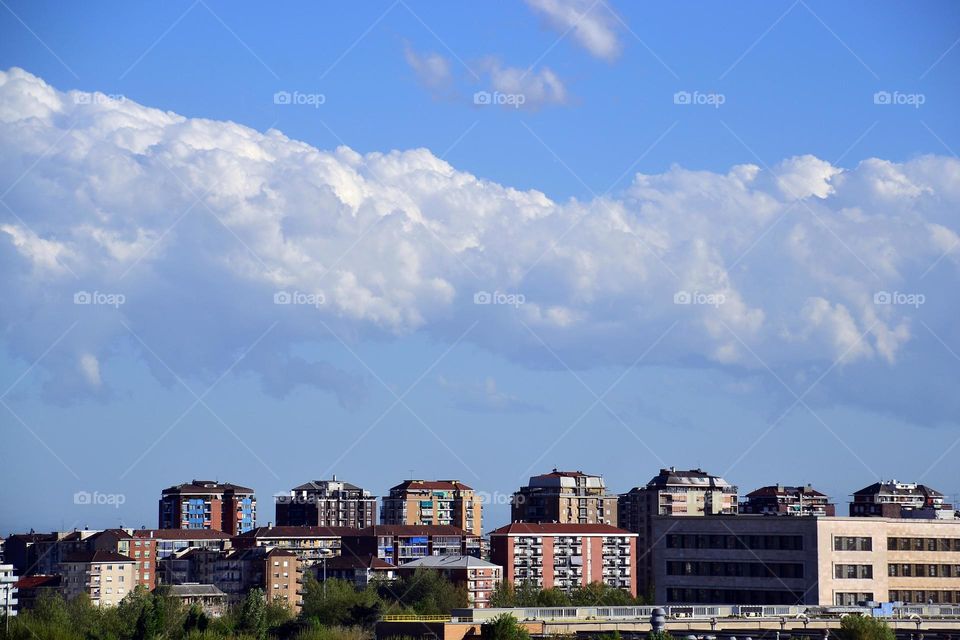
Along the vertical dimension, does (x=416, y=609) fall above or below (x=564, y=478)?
below

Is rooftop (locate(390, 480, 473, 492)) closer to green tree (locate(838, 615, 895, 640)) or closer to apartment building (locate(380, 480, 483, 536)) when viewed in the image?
apartment building (locate(380, 480, 483, 536))

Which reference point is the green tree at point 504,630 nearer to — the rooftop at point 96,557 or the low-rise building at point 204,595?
the low-rise building at point 204,595

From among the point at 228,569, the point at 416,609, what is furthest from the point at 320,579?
the point at 416,609

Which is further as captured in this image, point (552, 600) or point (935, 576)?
point (552, 600)

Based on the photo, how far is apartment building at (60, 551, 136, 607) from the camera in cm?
14638

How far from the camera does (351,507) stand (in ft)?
600

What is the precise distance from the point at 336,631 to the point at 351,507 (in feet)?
330

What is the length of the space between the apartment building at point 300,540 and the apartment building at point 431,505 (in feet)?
48.6

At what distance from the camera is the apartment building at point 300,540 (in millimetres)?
154375

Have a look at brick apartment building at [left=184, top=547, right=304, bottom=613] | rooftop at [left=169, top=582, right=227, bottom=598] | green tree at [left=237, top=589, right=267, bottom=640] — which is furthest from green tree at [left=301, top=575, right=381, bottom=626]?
brick apartment building at [left=184, top=547, right=304, bottom=613]

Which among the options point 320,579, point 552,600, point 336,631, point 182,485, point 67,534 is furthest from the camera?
point 182,485

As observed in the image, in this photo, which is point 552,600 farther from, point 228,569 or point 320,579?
point 228,569

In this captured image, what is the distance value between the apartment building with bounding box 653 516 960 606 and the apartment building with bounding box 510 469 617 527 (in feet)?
271

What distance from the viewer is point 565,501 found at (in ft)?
524
